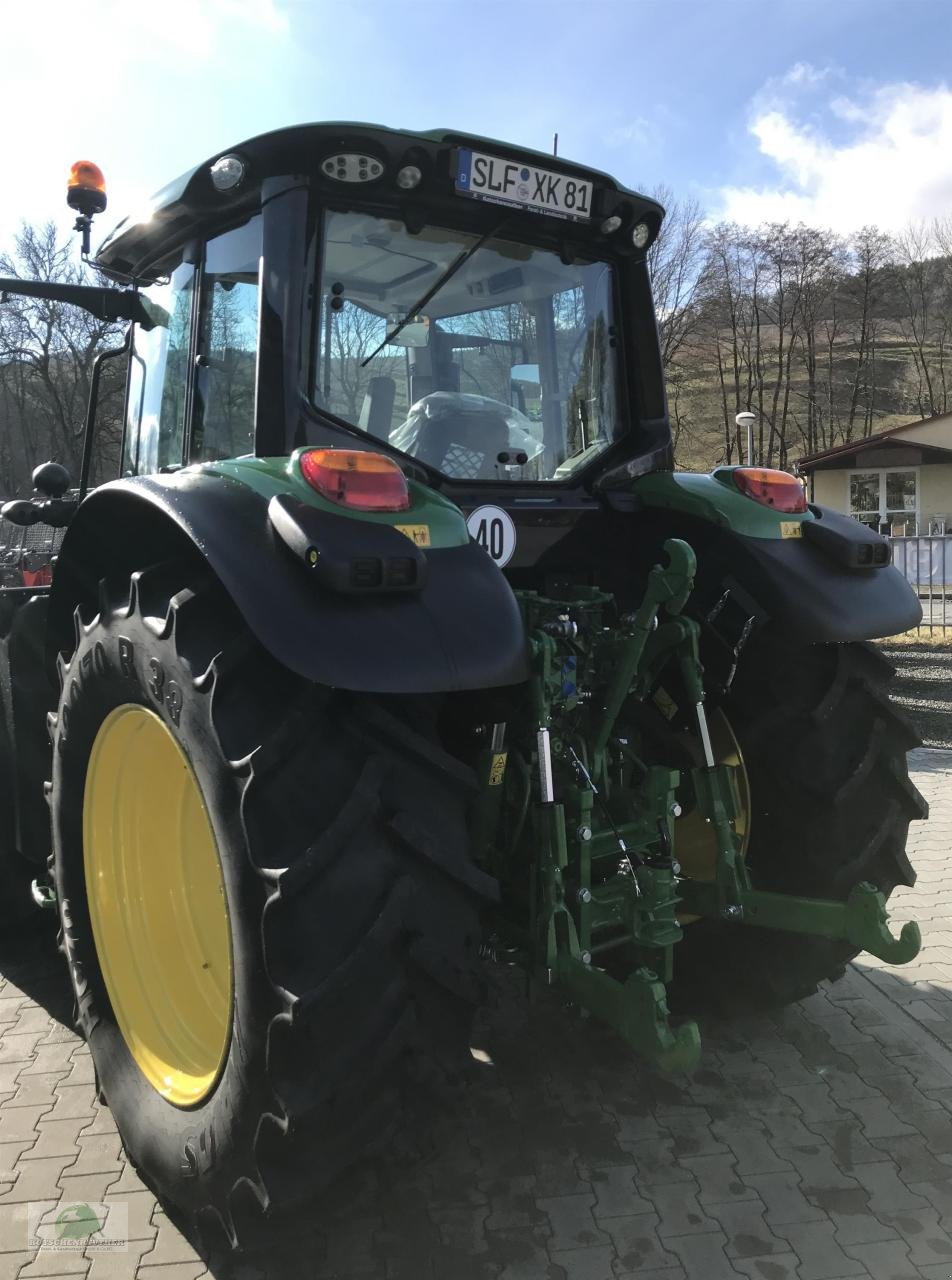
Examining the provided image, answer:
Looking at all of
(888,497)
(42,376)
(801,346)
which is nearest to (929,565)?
(42,376)

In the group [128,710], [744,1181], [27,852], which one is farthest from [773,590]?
[27,852]

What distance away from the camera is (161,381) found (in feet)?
10.1

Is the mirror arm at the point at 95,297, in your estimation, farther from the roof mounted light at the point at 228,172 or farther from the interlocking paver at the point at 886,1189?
the interlocking paver at the point at 886,1189

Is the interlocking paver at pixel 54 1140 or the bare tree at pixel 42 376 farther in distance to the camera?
the bare tree at pixel 42 376

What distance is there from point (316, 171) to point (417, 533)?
1005mm

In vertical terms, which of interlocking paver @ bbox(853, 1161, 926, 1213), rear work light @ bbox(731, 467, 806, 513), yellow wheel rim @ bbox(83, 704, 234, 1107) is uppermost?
rear work light @ bbox(731, 467, 806, 513)

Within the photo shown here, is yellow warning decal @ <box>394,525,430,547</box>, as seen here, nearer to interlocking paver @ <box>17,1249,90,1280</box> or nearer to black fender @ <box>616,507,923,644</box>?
black fender @ <box>616,507,923,644</box>

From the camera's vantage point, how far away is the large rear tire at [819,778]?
283 centimetres

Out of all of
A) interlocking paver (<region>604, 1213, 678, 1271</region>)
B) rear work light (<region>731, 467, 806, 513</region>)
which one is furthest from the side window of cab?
interlocking paver (<region>604, 1213, 678, 1271</region>)

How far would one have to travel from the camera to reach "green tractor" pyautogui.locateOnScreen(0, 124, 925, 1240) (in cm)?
184

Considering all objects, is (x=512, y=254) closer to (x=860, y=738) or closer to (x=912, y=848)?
(x=860, y=738)

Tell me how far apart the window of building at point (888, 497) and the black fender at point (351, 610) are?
3092cm

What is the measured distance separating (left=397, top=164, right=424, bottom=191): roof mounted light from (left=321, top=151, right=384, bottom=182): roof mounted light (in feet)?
0.18

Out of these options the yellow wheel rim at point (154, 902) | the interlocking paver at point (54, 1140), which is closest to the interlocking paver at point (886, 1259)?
the yellow wheel rim at point (154, 902)
